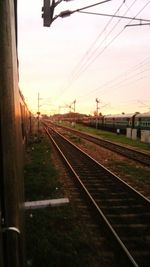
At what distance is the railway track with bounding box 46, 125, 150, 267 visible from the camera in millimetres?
5770

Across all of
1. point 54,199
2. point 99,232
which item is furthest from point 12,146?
point 54,199

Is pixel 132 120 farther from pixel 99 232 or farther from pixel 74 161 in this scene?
pixel 99 232

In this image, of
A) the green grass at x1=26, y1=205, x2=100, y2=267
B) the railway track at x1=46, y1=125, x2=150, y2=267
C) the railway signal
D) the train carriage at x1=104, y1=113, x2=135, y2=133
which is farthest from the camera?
the train carriage at x1=104, y1=113, x2=135, y2=133

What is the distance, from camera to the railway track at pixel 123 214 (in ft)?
18.9

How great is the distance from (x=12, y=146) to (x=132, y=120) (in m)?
44.2

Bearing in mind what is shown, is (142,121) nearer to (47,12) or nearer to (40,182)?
(40,182)

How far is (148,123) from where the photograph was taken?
38375 mm

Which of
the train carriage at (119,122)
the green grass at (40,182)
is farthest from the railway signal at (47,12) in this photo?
the train carriage at (119,122)

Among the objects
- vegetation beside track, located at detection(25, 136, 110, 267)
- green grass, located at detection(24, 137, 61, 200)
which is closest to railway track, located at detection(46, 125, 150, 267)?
vegetation beside track, located at detection(25, 136, 110, 267)

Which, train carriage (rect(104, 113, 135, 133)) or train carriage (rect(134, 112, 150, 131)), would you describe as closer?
train carriage (rect(134, 112, 150, 131))

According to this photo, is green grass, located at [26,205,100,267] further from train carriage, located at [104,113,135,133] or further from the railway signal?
train carriage, located at [104,113,135,133]

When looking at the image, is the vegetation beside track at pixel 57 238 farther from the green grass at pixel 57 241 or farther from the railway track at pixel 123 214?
the railway track at pixel 123 214

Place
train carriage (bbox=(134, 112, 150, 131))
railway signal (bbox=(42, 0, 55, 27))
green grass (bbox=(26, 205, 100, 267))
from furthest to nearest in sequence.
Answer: train carriage (bbox=(134, 112, 150, 131)) → railway signal (bbox=(42, 0, 55, 27)) → green grass (bbox=(26, 205, 100, 267))

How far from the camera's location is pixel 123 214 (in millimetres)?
8055
